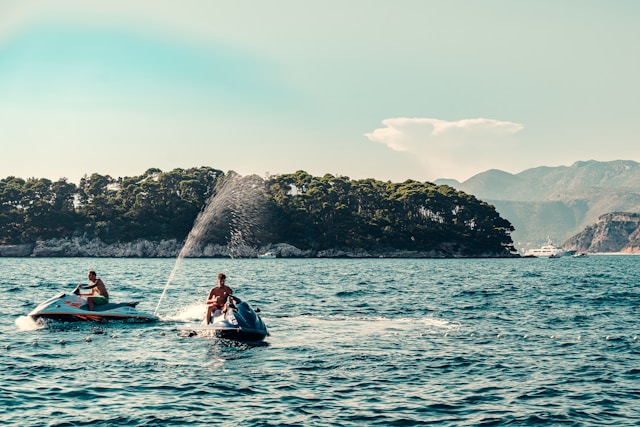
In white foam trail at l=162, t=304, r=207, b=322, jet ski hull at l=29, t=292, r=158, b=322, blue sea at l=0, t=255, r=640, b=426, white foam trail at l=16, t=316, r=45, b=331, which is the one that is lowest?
blue sea at l=0, t=255, r=640, b=426

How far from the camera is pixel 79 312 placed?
29969 mm

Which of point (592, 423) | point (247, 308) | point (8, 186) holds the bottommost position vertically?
point (592, 423)

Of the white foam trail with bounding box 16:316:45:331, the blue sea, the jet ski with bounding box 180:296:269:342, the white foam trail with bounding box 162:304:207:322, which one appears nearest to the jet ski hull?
the white foam trail with bounding box 16:316:45:331

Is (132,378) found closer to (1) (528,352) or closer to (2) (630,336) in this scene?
(1) (528,352)

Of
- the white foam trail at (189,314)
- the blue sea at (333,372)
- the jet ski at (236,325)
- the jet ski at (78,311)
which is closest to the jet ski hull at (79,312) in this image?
the jet ski at (78,311)

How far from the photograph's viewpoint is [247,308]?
26094 millimetres

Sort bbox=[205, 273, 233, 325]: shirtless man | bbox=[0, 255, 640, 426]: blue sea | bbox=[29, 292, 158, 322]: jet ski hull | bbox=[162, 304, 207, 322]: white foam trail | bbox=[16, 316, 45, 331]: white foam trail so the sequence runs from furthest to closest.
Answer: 1. bbox=[162, 304, 207, 322]: white foam trail
2. bbox=[29, 292, 158, 322]: jet ski hull
3. bbox=[16, 316, 45, 331]: white foam trail
4. bbox=[205, 273, 233, 325]: shirtless man
5. bbox=[0, 255, 640, 426]: blue sea

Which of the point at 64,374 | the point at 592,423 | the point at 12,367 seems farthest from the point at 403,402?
the point at 12,367

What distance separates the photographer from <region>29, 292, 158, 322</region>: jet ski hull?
97.0ft

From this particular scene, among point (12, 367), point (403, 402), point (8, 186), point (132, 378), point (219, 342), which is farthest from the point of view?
point (8, 186)

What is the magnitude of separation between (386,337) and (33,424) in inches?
599

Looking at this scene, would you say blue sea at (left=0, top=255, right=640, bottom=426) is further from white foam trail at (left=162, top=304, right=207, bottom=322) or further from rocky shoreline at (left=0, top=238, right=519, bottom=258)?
rocky shoreline at (left=0, top=238, right=519, bottom=258)

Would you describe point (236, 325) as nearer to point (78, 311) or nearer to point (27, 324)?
point (78, 311)

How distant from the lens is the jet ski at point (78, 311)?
29.6 meters
